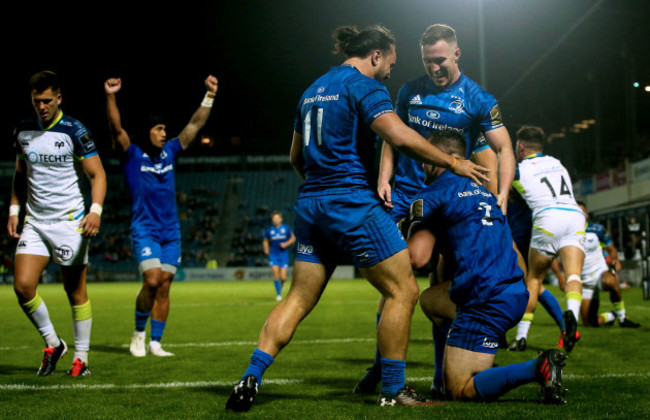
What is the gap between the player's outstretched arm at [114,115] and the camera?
6.33 metres

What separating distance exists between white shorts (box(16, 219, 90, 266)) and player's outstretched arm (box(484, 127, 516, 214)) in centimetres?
326

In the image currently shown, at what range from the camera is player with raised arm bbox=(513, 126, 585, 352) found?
7320 millimetres

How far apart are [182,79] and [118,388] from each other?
90.0 feet

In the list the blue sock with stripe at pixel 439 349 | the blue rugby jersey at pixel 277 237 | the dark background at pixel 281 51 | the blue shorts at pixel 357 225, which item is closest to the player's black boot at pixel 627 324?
A: the blue sock with stripe at pixel 439 349

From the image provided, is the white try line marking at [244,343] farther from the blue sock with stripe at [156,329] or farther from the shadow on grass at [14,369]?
the shadow on grass at [14,369]

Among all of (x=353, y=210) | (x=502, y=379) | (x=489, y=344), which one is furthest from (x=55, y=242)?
(x=502, y=379)

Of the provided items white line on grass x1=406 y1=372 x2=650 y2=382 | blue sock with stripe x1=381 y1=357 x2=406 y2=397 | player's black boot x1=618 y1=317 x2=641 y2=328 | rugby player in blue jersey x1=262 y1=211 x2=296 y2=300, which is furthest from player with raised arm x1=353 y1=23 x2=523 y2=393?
rugby player in blue jersey x1=262 y1=211 x2=296 y2=300

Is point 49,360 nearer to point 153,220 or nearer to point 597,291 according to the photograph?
point 153,220

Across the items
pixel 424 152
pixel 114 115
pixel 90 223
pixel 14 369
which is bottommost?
pixel 14 369

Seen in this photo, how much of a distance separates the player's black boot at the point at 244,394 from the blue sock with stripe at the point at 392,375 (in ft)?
2.43

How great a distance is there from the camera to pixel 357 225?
407 centimetres

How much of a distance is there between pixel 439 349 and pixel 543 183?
319 cm

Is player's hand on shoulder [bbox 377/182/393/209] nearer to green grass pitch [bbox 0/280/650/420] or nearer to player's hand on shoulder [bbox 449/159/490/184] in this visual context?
player's hand on shoulder [bbox 449/159/490/184]

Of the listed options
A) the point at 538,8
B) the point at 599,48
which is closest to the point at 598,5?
the point at 538,8
